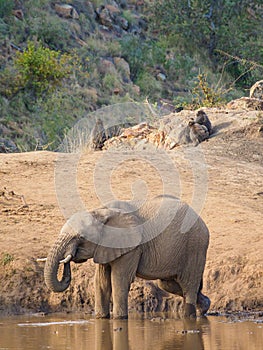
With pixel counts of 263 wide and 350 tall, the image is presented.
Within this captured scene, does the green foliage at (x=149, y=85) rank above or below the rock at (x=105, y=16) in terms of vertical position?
below

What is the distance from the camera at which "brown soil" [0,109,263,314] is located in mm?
10023

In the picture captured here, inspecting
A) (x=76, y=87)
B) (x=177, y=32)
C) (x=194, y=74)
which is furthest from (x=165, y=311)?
(x=177, y=32)

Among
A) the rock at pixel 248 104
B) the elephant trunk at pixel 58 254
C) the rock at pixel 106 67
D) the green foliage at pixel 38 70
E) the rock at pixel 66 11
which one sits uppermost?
the rock at pixel 66 11

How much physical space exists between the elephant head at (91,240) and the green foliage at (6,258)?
191 cm

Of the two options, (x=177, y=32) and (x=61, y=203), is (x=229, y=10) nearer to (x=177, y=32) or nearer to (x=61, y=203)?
(x=177, y=32)

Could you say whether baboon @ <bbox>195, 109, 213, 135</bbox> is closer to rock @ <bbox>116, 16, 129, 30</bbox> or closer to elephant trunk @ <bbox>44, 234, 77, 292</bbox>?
elephant trunk @ <bbox>44, 234, 77, 292</bbox>

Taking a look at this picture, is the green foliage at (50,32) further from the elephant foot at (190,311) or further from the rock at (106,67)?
the elephant foot at (190,311)

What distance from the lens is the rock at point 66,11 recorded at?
36812 mm

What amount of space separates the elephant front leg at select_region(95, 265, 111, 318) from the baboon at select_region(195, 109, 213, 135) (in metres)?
8.97

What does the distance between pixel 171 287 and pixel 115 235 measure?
1211 millimetres

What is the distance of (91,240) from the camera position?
8.57 meters

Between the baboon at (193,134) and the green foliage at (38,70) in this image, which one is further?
the green foliage at (38,70)

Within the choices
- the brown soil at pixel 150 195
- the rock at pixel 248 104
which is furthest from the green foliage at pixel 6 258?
the rock at pixel 248 104

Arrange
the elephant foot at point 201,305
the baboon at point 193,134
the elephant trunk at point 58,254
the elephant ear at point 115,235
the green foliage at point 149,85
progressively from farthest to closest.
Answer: the green foliage at point 149,85
the baboon at point 193,134
the elephant foot at point 201,305
the elephant ear at point 115,235
the elephant trunk at point 58,254
